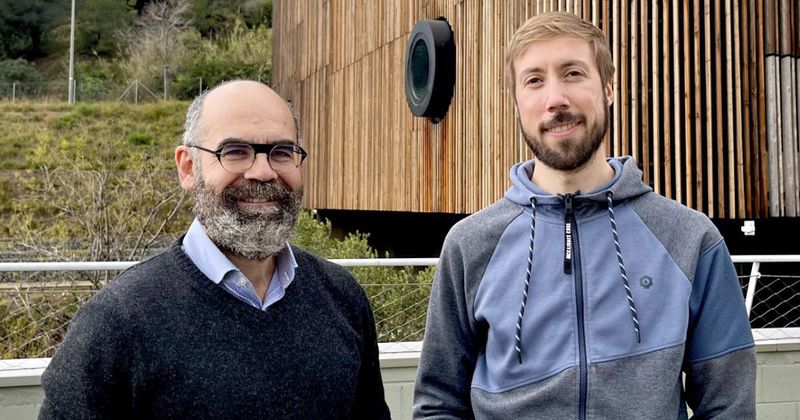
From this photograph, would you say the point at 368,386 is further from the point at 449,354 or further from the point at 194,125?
the point at 194,125

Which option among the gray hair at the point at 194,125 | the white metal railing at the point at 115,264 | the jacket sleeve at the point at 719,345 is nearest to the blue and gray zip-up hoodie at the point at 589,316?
the jacket sleeve at the point at 719,345

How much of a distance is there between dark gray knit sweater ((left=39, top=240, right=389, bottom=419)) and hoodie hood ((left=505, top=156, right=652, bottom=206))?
514mm

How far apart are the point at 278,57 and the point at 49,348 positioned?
47.5ft

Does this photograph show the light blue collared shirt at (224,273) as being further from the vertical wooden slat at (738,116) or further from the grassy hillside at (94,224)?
the vertical wooden slat at (738,116)

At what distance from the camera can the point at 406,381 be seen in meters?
3.93

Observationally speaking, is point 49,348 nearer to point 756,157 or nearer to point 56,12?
point 756,157

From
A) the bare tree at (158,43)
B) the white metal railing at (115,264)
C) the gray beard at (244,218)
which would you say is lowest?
the white metal railing at (115,264)

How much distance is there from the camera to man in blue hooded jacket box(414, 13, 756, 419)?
1.52m

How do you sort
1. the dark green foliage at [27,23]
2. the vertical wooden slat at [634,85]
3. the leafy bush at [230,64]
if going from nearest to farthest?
1. the vertical wooden slat at [634,85]
2. the leafy bush at [230,64]
3. the dark green foliage at [27,23]

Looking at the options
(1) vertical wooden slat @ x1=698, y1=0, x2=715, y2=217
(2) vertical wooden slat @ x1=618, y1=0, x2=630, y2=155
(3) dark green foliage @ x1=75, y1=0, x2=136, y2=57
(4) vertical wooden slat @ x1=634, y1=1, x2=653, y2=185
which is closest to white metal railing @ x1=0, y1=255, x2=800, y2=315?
(1) vertical wooden slat @ x1=698, y1=0, x2=715, y2=217

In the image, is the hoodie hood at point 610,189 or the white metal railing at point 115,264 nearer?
the hoodie hood at point 610,189

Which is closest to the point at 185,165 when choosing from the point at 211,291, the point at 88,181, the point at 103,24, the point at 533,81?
the point at 211,291

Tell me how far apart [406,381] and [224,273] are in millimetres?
2519

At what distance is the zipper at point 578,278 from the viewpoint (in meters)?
1.52
